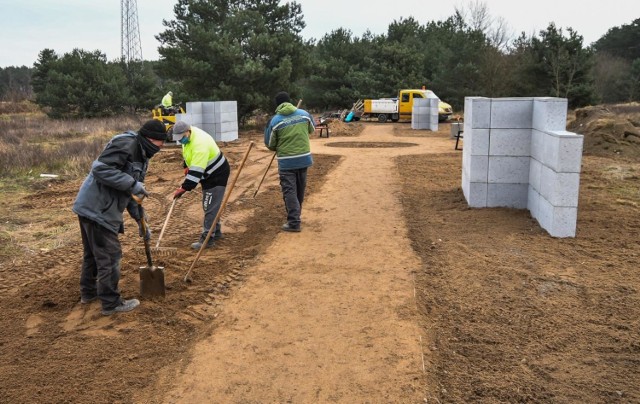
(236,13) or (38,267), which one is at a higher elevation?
(236,13)

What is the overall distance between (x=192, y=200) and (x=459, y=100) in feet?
107

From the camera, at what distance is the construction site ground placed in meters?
3.51

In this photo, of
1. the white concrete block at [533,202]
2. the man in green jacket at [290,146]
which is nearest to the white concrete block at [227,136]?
the man in green jacket at [290,146]

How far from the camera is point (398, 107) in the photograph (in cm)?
3059

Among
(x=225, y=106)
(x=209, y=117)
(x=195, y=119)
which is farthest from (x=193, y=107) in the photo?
(x=225, y=106)

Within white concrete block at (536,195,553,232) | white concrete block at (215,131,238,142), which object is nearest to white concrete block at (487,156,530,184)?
white concrete block at (536,195,553,232)

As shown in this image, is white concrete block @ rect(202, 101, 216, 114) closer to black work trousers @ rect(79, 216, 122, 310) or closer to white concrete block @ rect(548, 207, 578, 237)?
white concrete block @ rect(548, 207, 578, 237)

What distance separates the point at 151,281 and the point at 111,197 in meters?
0.85

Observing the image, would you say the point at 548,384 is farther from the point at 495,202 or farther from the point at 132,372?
the point at 495,202

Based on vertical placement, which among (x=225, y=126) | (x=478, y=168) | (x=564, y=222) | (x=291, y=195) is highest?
(x=225, y=126)

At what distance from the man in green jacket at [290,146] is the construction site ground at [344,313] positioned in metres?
0.39

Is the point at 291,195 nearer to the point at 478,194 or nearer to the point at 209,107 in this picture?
the point at 478,194

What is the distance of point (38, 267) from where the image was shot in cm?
598

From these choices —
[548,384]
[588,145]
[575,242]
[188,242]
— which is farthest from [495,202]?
[588,145]
